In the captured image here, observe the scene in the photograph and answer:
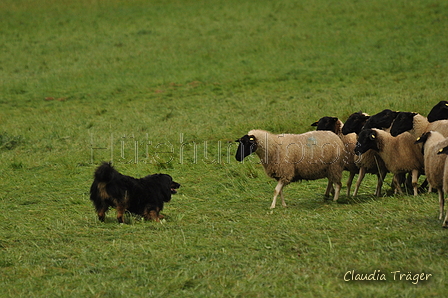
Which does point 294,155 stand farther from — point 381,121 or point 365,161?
point 381,121

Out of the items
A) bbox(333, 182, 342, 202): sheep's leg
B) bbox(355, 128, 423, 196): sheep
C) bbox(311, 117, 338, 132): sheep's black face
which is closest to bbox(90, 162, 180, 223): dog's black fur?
bbox(333, 182, 342, 202): sheep's leg

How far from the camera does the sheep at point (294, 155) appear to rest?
1095 cm

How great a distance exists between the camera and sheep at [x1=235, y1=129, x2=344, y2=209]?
11.0m

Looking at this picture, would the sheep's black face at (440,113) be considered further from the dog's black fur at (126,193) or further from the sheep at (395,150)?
the dog's black fur at (126,193)

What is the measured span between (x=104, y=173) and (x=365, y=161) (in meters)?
5.08

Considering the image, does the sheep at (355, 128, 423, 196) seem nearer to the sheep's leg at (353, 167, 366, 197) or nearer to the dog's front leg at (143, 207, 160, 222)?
the sheep's leg at (353, 167, 366, 197)

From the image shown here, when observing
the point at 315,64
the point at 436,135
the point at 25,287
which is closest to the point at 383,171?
the point at 436,135

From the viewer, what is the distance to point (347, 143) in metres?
12.1

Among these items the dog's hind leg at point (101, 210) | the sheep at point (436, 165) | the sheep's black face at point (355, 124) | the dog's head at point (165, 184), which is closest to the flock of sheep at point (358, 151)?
the sheep's black face at point (355, 124)

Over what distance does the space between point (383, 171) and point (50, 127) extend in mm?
13058

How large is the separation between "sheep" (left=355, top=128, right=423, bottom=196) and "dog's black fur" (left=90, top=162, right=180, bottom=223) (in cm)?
359

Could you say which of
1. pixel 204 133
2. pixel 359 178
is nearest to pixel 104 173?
pixel 359 178

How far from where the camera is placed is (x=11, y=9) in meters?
40.0

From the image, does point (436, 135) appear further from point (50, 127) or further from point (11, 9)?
point (11, 9)
